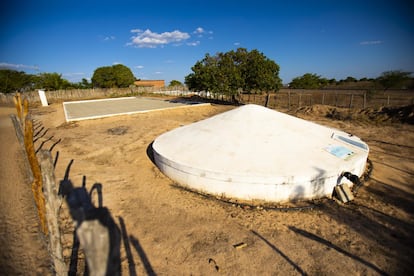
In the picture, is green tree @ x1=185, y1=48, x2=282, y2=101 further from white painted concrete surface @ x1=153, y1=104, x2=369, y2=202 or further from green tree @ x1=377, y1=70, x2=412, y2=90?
green tree @ x1=377, y1=70, x2=412, y2=90

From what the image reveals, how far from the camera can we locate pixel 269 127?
7.28 metres

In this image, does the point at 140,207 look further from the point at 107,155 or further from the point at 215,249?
the point at 107,155

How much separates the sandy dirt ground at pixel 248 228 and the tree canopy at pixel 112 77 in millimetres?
43262

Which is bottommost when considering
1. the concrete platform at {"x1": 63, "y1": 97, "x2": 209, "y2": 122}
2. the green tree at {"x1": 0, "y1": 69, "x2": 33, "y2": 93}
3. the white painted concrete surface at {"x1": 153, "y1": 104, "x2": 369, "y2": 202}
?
the white painted concrete surface at {"x1": 153, "y1": 104, "x2": 369, "y2": 202}

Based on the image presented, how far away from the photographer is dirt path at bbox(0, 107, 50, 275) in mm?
3746

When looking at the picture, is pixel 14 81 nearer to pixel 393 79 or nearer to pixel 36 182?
pixel 36 182

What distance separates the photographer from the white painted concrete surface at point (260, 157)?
17.9 feet

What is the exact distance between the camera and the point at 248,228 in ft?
15.5

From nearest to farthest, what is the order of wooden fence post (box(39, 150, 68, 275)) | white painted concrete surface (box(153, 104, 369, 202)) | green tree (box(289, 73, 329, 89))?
wooden fence post (box(39, 150, 68, 275)) < white painted concrete surface (box(153, 104, 369, 202)) < green tree (box(289, 73, 329, 89))

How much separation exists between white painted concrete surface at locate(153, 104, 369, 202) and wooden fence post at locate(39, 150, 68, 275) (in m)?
3.44

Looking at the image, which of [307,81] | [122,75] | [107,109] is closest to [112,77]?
[122,75]

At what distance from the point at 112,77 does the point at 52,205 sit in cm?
5048

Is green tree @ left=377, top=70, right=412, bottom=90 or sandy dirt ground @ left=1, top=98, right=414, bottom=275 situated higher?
green tree @ left=377, top=70, right=412, bottom=90

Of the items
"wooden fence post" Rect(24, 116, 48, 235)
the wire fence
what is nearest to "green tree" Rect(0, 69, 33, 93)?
the wire fence
